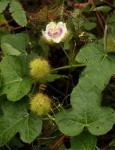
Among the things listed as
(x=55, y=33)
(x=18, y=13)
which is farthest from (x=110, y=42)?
(x=18, y=13)

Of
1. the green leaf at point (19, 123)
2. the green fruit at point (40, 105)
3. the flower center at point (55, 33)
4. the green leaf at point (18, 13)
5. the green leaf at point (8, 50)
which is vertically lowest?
the green leaf at point (19, 123)

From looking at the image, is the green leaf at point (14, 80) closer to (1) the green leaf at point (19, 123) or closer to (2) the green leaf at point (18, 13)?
(1) the green leaf at point (19, 123)

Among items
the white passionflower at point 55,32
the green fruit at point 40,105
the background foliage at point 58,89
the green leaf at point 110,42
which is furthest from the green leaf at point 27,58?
the green leaf at point 110,42

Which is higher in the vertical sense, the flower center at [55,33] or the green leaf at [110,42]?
the flower center at [55,33]

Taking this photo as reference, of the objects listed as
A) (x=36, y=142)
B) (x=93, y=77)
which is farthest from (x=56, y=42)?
(x=36, y=142)

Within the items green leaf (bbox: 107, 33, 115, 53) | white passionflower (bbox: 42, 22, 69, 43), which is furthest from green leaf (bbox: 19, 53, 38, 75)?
green leaf (bbox: 107, 33, 115, 53)

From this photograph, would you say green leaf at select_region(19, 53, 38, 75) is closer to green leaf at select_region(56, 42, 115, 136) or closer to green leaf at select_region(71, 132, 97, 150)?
green leaf at select_region(56, 42, 115, 136)

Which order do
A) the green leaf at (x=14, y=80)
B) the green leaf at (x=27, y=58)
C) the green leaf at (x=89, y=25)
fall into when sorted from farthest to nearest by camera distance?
the green leaf at (x=89, y=25), the green leaf at (x=27, y=58), the green leaf at (x=14, y=80)
